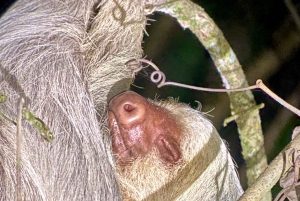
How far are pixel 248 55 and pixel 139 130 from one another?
1424mm

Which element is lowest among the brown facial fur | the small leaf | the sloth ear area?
the sloth ear area

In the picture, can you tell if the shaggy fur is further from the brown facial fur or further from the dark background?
the dark background

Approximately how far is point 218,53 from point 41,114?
0.77 meters

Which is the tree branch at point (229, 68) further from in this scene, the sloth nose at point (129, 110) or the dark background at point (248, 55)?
the dark background at point (248, 55)

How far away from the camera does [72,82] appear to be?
1.47 metres

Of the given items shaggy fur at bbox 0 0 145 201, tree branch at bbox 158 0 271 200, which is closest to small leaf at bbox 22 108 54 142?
shaggy fur at bbox 0 0 145 201

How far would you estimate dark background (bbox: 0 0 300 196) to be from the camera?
106 inches

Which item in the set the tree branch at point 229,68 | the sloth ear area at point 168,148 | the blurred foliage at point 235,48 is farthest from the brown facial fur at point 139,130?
the blurred foliage at point 235,48

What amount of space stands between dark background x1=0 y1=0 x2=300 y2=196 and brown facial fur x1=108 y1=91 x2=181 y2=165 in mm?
1155

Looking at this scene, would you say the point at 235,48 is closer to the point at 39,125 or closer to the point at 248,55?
the point at 248,55

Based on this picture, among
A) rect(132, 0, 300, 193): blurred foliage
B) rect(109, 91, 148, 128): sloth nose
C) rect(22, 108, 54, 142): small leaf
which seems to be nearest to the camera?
rect(22, 108, 54, 142): small leaf

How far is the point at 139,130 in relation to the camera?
58.2 inches

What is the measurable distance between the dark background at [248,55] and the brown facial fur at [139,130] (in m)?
1.16

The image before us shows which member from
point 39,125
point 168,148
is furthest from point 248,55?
point 39,125
